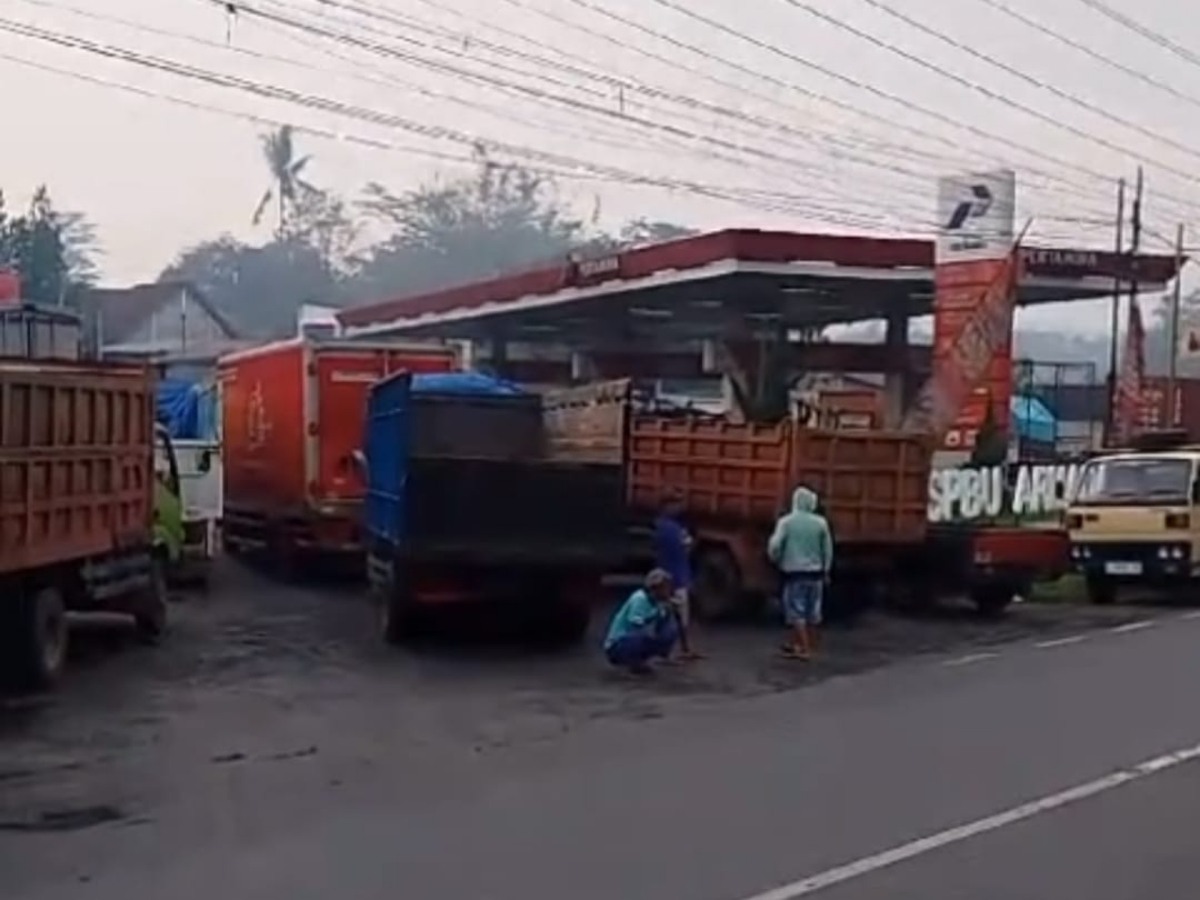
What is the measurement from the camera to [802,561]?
2005 cm

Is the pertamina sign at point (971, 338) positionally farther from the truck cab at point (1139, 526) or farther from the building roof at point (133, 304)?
the building roof at point (133, 304)

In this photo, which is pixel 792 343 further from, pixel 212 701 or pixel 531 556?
pixel 212 701

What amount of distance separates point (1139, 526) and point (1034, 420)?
80.8 ft

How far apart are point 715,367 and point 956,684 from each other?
3066 cm

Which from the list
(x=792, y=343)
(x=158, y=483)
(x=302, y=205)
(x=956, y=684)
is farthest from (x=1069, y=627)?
(x=302, y=205)

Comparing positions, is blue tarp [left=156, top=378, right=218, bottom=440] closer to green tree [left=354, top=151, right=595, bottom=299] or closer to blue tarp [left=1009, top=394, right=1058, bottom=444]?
blue tarp [left=1009, top=394, right=1058, bottom=444]

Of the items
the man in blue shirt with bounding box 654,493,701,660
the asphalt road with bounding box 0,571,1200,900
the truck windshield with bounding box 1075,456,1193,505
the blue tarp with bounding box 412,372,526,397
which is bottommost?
the asphalt road with bounding box 0,571,1200,900

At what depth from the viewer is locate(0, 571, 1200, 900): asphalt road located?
9.62 m

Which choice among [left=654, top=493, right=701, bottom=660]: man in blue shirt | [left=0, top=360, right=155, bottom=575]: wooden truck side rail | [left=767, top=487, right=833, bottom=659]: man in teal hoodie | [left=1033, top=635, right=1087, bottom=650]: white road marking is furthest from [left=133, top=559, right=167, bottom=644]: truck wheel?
[left=1033, top=635, right=1087, bottom=650]: white road marking

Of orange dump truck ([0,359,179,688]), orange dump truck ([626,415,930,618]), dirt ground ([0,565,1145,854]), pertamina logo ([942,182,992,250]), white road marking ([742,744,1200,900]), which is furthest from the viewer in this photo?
pertamina logo ([942,182,992,250])

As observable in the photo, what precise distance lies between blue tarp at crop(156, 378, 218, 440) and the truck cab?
44.8 feet

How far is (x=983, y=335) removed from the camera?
33750 mm

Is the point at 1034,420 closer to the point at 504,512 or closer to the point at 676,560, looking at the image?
the point at 676,560

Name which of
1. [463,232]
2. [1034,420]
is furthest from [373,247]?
[1034,420]
